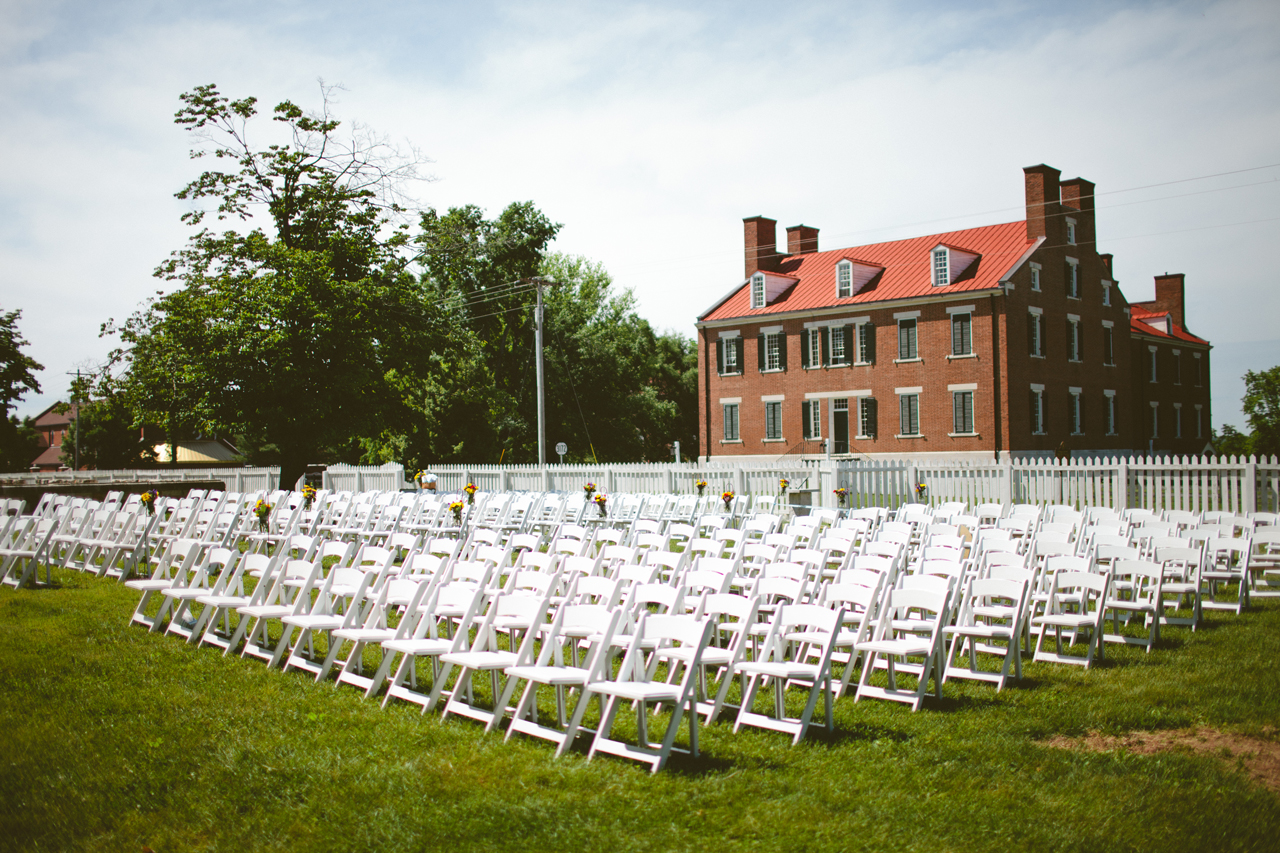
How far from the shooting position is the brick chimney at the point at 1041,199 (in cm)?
3731

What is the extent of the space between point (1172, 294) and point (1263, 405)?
18.2m

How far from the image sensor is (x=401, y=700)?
6.64 meters

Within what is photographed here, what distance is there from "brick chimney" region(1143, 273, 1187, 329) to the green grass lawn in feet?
167

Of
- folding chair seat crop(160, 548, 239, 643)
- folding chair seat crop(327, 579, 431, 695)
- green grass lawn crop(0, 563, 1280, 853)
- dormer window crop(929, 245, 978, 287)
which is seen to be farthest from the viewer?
dormer window crop(929, 245, 978, 287)

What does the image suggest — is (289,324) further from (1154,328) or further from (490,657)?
(1154,328)

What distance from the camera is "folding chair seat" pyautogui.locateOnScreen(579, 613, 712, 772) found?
507cm

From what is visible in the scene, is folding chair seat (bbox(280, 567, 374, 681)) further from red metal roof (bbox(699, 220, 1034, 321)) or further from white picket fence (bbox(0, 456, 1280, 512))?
red metal roof (bbox(699, 220, 1034, 321))

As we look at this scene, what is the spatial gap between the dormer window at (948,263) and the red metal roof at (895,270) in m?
0.23

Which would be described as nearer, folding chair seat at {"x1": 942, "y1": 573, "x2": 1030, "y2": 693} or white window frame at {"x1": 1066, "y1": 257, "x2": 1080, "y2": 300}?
folding chair seat at {"x1": 942, "y1": 573, "x2": 1030, "y2": 693}

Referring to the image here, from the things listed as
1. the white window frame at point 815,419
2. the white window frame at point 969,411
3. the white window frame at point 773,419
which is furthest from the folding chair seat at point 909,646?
the white window frame at point 773,419

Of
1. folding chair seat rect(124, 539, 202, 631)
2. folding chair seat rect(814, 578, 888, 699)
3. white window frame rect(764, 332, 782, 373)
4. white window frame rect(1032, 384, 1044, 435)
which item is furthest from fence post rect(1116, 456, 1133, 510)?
white window frame rect(764, 332, 782, 373)

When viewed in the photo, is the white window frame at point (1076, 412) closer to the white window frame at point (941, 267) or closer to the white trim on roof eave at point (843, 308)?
the white trim on roof eave at point (843, 308)

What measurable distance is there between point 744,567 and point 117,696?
5.38 meters

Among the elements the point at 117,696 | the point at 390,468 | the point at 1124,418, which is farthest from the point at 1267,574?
the point at 1124,418
